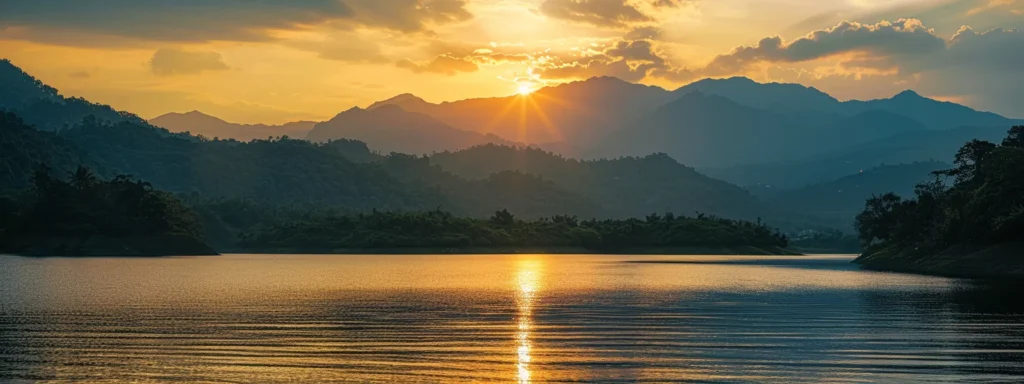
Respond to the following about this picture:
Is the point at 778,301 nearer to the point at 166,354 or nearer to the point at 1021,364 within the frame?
the point at 1021,364

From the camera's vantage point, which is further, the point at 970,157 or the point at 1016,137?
the point at 1016,137

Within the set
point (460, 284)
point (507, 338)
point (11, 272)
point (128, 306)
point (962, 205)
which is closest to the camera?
point (507, 338)

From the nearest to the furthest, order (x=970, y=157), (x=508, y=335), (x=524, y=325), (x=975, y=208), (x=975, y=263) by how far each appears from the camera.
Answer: (x=508, y=335) → (x=524, y=325) → (x=975, y=263) → (x=975, y=208) → (x=970, y=157)

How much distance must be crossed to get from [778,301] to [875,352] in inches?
1553

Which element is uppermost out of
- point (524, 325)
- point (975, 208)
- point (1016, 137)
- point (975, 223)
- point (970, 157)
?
point (1016, 137)

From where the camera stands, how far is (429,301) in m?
89.9

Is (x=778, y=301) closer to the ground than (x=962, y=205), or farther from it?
closer to the ground

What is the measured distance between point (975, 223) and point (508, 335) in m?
108

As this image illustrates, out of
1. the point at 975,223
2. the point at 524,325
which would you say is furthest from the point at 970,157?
the point at 524,325

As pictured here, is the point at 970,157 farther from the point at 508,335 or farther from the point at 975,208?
the point at 508,335

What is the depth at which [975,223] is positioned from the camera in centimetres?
14650

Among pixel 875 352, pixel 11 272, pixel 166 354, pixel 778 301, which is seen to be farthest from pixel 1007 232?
pixel 11 272

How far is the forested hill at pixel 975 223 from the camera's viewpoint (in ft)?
454

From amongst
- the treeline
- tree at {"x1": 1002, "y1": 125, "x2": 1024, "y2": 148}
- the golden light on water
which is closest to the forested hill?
the treeline
